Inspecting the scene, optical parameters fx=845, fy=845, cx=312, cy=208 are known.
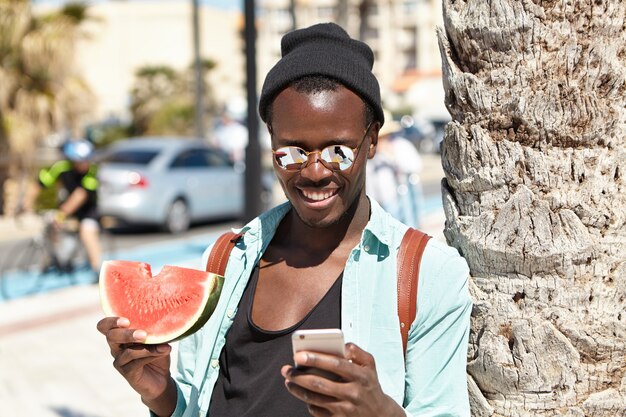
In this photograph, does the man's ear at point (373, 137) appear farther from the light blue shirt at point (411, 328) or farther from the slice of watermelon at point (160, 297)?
the slice of watermelon at point (160, 297)

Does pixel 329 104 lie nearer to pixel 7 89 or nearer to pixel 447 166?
pixel 447 166

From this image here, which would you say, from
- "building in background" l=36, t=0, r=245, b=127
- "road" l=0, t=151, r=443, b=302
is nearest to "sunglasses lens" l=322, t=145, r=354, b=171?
"road" l=0, t=151, r=443, b=302

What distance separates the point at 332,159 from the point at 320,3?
9612 centimetres

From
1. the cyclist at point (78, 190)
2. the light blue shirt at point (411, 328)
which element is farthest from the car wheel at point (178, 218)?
the light blue shirt at point (411, 328)

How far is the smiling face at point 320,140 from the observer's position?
2045mm

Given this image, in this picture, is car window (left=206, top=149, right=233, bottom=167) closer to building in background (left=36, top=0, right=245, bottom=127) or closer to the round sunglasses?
→ the round sunglasses

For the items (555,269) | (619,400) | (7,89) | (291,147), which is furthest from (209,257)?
(7,89)

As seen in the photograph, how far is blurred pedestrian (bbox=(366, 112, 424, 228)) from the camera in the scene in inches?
448

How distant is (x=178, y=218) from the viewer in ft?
55.0

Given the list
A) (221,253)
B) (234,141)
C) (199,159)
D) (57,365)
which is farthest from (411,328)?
(234,141)

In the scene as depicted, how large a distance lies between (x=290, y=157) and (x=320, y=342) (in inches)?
24.0

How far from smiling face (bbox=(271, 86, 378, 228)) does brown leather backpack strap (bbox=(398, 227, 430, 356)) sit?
19 cm

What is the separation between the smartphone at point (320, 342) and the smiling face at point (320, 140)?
539 mm

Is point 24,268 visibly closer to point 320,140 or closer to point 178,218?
point 178,218
